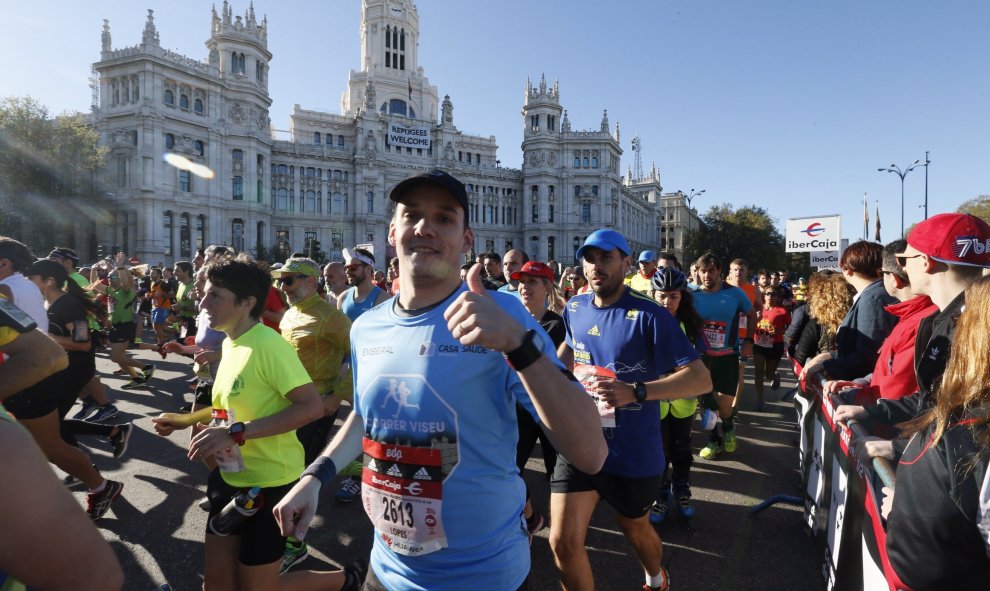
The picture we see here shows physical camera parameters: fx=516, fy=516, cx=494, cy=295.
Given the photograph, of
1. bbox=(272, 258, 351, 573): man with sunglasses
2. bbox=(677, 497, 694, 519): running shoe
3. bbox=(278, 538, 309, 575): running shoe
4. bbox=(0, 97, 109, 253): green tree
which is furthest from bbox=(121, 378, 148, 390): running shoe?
bbox=(0, 97, 109, 253): green tree

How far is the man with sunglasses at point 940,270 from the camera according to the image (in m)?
2.22

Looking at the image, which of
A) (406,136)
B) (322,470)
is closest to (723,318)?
(322,470)

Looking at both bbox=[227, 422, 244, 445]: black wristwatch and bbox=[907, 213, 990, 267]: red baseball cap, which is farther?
bbox=[227, 422, 244, 445]: black wristwatch

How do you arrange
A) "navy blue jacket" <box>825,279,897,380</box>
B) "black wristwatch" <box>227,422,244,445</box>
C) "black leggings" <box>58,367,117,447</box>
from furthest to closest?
"black leggings" <box>58,367,117,447</box> < "navy blue jacket" <box>825,279,897,380</box> < "black wristwatch" <box>227,422,244,445</box>

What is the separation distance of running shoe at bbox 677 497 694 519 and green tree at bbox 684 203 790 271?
42.9 meters

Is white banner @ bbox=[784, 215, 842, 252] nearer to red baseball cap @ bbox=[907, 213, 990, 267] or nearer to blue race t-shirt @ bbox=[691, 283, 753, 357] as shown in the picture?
blue race t-shirt @ bbox=[691, 283, 753, 357]

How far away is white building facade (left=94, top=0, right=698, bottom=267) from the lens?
44.8m

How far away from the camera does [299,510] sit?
1777 mm

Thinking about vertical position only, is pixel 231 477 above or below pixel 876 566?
above

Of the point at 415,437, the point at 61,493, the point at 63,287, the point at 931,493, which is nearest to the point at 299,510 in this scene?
the point at 415,437

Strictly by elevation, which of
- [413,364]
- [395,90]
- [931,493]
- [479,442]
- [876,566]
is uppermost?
[395,90]

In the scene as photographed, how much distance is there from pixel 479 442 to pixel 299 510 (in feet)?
2.22

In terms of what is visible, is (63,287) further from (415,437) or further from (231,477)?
(415,437)

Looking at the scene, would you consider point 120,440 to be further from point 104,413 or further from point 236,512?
point 236,512
